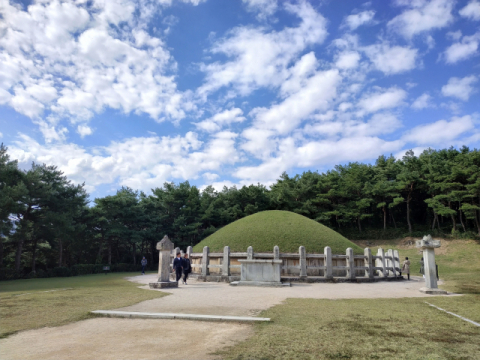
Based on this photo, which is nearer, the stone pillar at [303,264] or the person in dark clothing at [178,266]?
the person in dark clothing at [178,266]

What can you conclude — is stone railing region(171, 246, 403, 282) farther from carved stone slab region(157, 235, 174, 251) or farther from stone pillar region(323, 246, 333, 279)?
carved stone slab region(157, 235, 174, 251)

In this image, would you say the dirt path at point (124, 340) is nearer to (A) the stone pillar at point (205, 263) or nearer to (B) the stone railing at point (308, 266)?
(B) the stone railing at point (308, 266)

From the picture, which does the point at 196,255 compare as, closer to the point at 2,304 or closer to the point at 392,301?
the point at 2,304

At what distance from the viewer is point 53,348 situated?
5.48 metres

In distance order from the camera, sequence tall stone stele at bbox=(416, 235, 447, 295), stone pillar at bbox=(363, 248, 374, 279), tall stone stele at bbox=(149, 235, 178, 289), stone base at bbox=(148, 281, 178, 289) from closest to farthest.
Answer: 1. tall stone stele at bbox=(416, 235, 447, 295)
2. stone base at bbox=(148, 281, 178, 289)
3. tall stone stele at bbox=(149, 235, 178, 289)
4. stone pillar at bbox=(363, 248, 374, 279)

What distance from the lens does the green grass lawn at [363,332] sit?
16.9 ft

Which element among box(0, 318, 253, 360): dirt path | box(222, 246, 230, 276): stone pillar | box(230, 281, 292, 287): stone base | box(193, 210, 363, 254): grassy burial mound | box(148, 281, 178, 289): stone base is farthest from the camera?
box(193, 210, 363, 254): grassy burial mound

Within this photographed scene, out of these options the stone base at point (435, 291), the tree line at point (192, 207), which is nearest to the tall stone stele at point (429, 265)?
the stone base at point (435, 291)

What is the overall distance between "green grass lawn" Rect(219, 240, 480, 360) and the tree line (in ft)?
84.6

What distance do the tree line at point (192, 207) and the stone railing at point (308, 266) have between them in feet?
58.3

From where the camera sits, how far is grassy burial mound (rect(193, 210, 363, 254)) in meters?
21.4

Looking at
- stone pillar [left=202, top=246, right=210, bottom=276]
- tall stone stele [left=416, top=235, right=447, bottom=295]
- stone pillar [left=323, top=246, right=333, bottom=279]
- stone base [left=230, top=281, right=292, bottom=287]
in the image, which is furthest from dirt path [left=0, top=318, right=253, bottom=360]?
stone pillar [left=323, top=246, right=333, bottom=279]

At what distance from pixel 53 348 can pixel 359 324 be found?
6654 millimetres

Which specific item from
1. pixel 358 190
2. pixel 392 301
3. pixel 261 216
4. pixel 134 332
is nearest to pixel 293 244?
pixel 261 216
